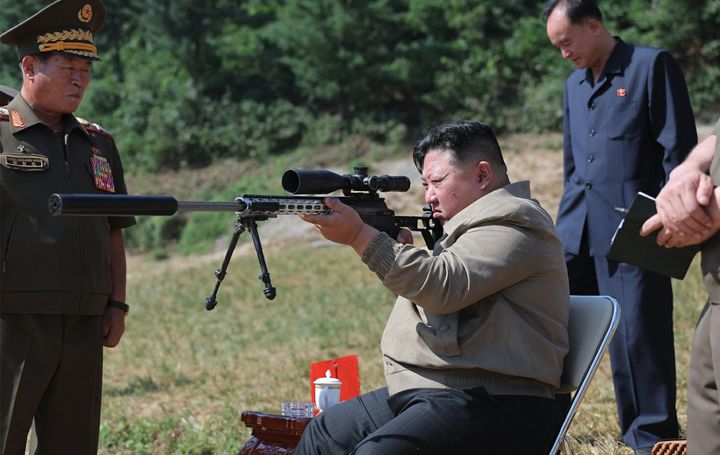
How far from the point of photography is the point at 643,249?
303 centimetres

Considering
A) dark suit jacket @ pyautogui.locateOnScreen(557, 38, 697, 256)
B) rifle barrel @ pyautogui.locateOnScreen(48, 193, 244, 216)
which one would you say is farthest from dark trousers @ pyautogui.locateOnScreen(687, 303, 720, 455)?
dark suit jacket @ pyautogui.locateOnScreen(557, 38, 697, 256)

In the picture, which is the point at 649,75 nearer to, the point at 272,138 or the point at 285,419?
the point at 285,419

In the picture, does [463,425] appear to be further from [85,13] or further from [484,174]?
[85,13]

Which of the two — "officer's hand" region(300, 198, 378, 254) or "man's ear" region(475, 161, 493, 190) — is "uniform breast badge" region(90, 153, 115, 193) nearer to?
"officer's hand" region(300, 198, 378, 254)

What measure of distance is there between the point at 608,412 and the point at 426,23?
21.7 meters

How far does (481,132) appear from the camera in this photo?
355 cm

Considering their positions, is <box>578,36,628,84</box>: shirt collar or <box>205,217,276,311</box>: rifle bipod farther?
<box>578,36,628,84</box>: shirt collar

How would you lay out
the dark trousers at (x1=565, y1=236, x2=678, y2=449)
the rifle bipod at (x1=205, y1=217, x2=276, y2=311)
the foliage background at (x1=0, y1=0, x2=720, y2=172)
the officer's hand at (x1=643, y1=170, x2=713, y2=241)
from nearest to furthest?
1. the officer's hand at (x1=643, y1=170, x2=713, y2=241)
2. the rifle bipod at (x1=205, y1=217, x2=276, y2=311)
3. the dark trousers at (x1=565, y1=236, x2=678, y2=449)
4. the foliage background at (x1=0, y1=0, x2=720, y2=172)

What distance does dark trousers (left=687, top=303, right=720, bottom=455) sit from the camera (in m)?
2.77

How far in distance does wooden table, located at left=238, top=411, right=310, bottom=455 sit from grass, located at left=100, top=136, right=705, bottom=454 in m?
1.65

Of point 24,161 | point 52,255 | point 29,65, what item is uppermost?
point 29,65

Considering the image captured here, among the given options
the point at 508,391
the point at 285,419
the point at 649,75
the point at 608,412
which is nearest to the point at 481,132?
the point at 508,391

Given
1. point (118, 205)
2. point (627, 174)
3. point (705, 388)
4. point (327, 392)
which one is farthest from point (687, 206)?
point (627, 174)

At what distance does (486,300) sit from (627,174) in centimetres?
192
